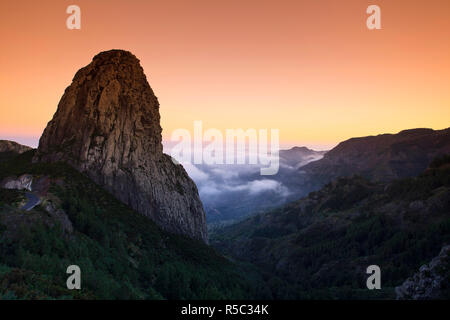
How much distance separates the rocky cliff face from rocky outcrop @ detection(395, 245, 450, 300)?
270 ft

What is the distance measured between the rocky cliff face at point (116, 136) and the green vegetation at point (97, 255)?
9688 millimetres

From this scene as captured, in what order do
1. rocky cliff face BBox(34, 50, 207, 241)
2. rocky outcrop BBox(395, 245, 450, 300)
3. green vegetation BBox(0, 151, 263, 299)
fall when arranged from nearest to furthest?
green vegetation BBox(0, 151, 263, 299)
rocky outcrop BBox(395, 245, 450, 300)
rocky cliff face BBox(34, 50, 207, 241)

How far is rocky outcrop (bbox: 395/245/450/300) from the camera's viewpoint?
8888cm

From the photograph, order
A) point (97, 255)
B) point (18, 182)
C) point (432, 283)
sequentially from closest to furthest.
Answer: point (97, 255), point (18, 182), point (432, 283)

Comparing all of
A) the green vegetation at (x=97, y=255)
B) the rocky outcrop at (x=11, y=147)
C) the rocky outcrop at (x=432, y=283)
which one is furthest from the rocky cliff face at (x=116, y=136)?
the rocky outcrop at (x=432, y=283)

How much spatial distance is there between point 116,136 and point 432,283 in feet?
340

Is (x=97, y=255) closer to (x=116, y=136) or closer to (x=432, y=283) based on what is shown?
(x=116, y=136)

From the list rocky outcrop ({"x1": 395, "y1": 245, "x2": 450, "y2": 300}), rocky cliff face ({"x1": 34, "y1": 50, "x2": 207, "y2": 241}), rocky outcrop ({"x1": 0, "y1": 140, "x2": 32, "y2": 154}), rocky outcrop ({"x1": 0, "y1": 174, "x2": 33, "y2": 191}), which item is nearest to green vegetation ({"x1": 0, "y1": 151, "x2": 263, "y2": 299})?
rocky outcrop ({"x1": 0, "y1": 174, "x2": 33, "y2": 191})

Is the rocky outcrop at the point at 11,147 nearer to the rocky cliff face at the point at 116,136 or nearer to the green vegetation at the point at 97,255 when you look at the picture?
the green vegetation at the point at 97,255

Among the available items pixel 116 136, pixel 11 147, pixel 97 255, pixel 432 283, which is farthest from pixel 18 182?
pixel 432 283

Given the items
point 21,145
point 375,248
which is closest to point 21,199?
point 21,145

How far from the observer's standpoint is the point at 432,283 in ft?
306

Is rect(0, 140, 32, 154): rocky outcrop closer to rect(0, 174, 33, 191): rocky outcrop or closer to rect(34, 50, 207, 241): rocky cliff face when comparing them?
rect(34, 50, 207, 241): rocky cliff face
